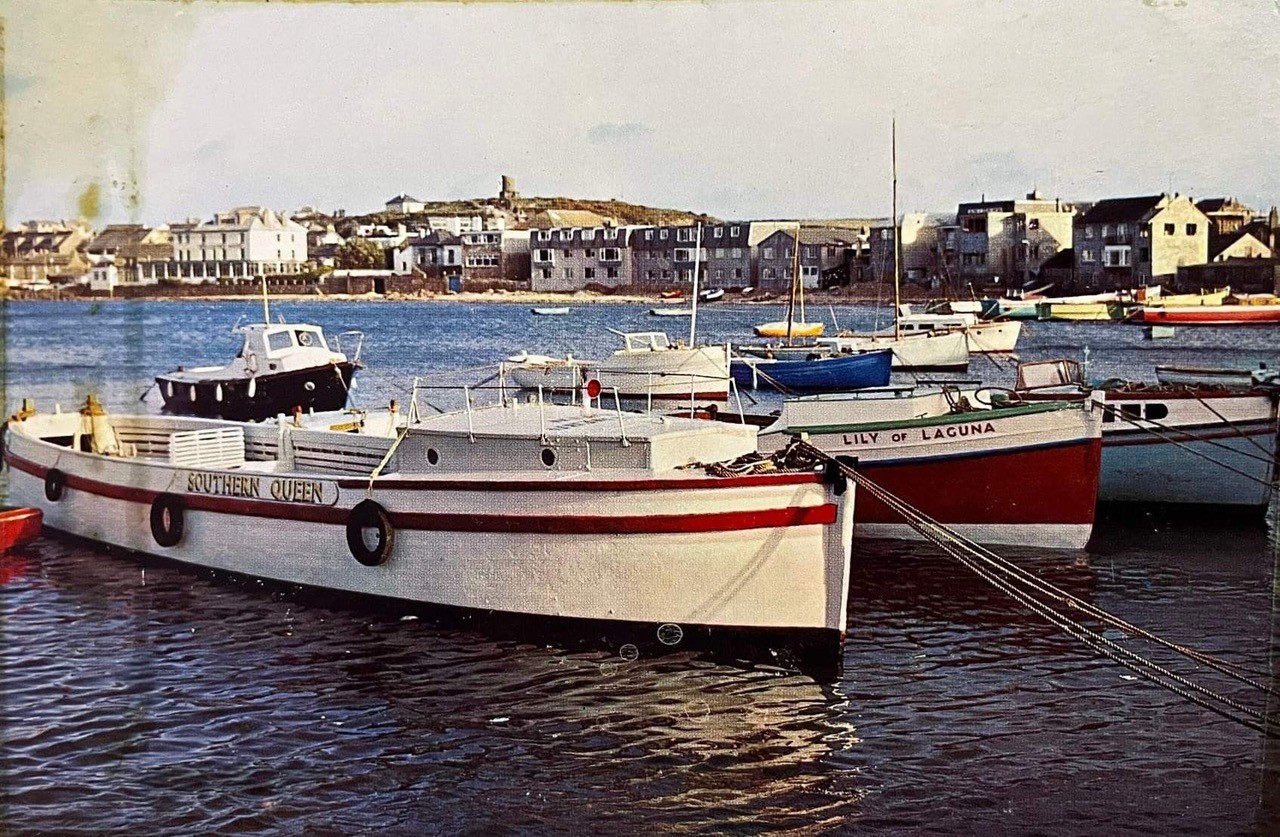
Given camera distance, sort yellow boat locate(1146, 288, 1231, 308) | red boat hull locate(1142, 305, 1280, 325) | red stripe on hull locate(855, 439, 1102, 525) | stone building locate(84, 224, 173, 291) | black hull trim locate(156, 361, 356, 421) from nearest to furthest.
Answer: stone building locate(84, 224, 173, 291)
red stripe on hull locate(855, 439, 1102, 525)
black hull trim locate(156, 361, 356, 421)
red boat hull locate(1142, 305, 1280, 325)
yellow boat locate(1146, 288, 1231, 308)

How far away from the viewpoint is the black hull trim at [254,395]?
27.7 m

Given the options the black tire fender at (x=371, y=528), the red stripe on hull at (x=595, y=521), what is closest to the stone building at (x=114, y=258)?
the red stripe on hull at (x=595, y=521)

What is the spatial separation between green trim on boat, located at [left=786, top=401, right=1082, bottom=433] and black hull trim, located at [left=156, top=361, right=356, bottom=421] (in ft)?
43.1

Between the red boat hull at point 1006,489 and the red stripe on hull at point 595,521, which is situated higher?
the red stripe on hull at point 595,521

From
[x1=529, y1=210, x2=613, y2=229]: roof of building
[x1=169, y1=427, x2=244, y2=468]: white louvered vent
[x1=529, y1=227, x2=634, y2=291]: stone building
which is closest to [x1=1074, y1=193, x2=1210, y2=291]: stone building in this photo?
[x1=529, y1=227, x2=634, y2=291]: stone building

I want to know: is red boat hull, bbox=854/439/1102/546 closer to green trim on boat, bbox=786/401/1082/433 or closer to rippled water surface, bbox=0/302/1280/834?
green trim on boat, bbox=786/401/1082/433

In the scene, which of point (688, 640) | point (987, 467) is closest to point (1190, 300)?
point (987, 467)

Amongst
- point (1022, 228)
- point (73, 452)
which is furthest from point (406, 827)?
point (1022, 228)

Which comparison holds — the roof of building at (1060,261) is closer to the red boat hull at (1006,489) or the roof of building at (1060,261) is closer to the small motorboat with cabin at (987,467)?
the small motorboat with cabin at (987,467)

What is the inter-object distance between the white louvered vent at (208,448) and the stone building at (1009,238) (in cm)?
7144

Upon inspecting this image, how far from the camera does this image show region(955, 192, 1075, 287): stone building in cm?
8175

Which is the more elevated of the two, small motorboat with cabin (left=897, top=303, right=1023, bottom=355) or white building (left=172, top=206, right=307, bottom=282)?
white building (left=172, top=206, right=307, bottom=282)

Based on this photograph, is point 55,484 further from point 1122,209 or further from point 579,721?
point 1122,209

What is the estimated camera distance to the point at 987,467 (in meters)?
17.1
